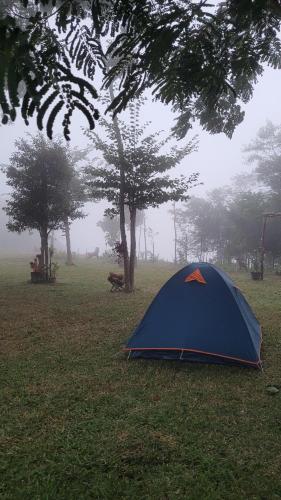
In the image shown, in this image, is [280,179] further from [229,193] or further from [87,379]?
[87,379]

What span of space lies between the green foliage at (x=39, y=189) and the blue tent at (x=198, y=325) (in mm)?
11663

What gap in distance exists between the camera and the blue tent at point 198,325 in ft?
20.5

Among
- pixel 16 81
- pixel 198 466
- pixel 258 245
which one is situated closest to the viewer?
pixel 16 81

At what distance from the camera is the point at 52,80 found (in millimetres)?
1979

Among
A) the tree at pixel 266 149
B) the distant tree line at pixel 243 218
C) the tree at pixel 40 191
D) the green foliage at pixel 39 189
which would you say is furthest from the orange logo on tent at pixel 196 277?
the tree at pixel 266 149

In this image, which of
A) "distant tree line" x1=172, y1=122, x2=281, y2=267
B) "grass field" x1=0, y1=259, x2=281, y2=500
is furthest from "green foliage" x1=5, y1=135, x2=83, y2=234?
"distant tree line" x1=172, y1=122, x2=281, y2=267

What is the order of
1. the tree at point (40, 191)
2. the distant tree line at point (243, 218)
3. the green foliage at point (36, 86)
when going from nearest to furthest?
the green foliage at point (36, 86)
the tree at point (40, 191)
the distant tree line at point (243, 218)

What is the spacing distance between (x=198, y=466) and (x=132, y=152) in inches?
482

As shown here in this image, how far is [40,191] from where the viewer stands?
1712 centimetres

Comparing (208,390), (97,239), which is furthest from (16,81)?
(97,239)

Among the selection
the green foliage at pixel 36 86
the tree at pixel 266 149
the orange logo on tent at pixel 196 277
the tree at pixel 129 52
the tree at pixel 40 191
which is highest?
the tree at pixel 266 149

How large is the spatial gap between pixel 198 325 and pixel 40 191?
1286 centimetres

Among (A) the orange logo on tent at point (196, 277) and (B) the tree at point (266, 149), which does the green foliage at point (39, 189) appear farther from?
(B) the tree at point (266, 149)

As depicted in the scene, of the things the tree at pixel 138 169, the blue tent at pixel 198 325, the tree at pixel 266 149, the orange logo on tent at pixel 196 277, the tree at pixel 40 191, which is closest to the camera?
the blue tent at pixel 198 325
